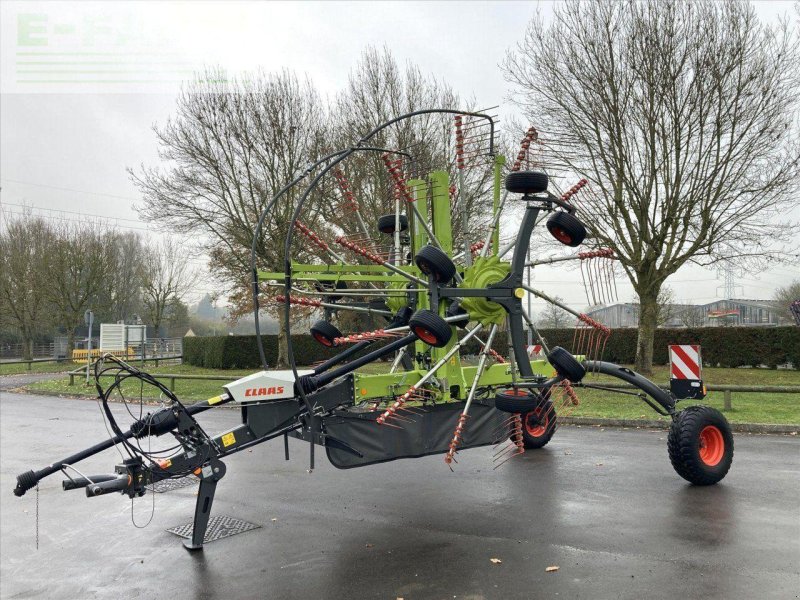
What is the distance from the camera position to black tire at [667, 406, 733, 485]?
21.4 ft

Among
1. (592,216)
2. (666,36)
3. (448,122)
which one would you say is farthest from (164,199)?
(666,36)

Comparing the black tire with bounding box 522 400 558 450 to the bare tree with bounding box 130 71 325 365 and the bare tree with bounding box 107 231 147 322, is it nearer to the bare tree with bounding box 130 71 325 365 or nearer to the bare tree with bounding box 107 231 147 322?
the bare tree with bounding box 130 71 325 365

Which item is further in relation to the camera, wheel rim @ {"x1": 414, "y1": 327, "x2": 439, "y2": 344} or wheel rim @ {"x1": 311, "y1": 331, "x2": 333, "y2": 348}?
wheel rim @ {"x1": 311, "y1": 331, "x2": 333, "y2": 348}

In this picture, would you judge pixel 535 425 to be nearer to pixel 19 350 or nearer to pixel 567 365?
pixel 567 365

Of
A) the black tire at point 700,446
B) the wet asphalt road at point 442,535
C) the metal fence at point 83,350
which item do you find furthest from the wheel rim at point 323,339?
the metal fence at point 83,350

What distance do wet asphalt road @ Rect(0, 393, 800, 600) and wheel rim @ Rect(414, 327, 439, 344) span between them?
165 cm

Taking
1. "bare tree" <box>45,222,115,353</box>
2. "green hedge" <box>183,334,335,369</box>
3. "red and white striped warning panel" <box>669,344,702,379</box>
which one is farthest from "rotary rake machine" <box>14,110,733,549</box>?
"bare tree" <box>45,222,115,353</box>

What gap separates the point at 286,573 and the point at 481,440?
2190mm

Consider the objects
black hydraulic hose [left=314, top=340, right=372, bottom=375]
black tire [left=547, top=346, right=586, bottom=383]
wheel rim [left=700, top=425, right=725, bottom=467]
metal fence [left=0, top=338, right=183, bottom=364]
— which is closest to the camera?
black tire [left=547, top=346, right=586, bottom=383]

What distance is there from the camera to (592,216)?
58.6ft

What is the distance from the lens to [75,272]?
38406 mm

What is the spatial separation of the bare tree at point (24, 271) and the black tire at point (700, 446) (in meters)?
38.8

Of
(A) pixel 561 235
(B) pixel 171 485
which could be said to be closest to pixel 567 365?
(A) pixel 561 235

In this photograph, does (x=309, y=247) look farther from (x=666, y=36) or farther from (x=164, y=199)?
(x=666, y=36)
